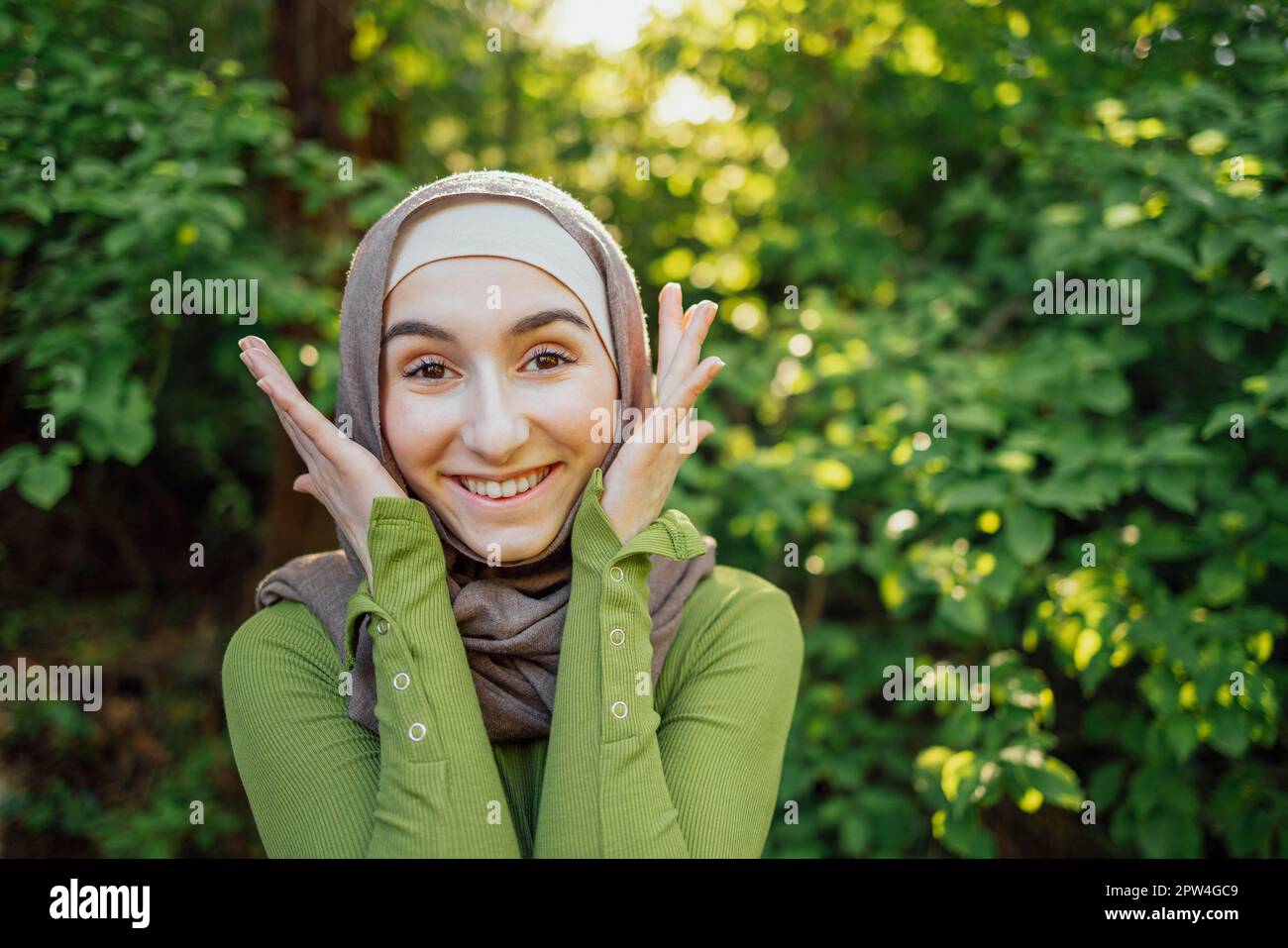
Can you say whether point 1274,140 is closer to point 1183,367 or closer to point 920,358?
point 1183,367

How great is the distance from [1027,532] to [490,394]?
5.13ft

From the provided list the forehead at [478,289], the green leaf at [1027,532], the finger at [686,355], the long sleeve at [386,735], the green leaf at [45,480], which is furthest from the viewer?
the green leaf at [1027,532]

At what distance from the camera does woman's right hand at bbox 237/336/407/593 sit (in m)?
1.53

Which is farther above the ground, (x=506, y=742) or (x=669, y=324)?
(x=669, y=324)

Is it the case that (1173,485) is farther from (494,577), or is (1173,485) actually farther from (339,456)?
(339,456)

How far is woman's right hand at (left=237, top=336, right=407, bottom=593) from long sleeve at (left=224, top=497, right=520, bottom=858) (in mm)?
65

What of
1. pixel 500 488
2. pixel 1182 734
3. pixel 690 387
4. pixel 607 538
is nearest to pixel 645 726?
pixel 607 538

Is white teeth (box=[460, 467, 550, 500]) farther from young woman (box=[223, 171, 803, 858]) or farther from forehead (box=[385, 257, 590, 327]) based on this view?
forehead (box=[385, 257, 590, 327])

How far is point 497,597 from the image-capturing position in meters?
1.61

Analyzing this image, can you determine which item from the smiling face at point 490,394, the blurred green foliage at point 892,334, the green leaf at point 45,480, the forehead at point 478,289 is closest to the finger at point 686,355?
the smiling face at point 490,394

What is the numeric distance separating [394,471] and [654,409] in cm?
45

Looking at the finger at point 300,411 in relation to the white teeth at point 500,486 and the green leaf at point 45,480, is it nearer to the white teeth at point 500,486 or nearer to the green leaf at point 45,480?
the white teeth at point 500,486

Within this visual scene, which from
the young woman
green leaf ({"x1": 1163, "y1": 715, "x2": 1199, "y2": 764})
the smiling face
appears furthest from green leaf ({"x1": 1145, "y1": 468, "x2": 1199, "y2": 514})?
the smiling face

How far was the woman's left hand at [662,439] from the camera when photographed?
158cm
